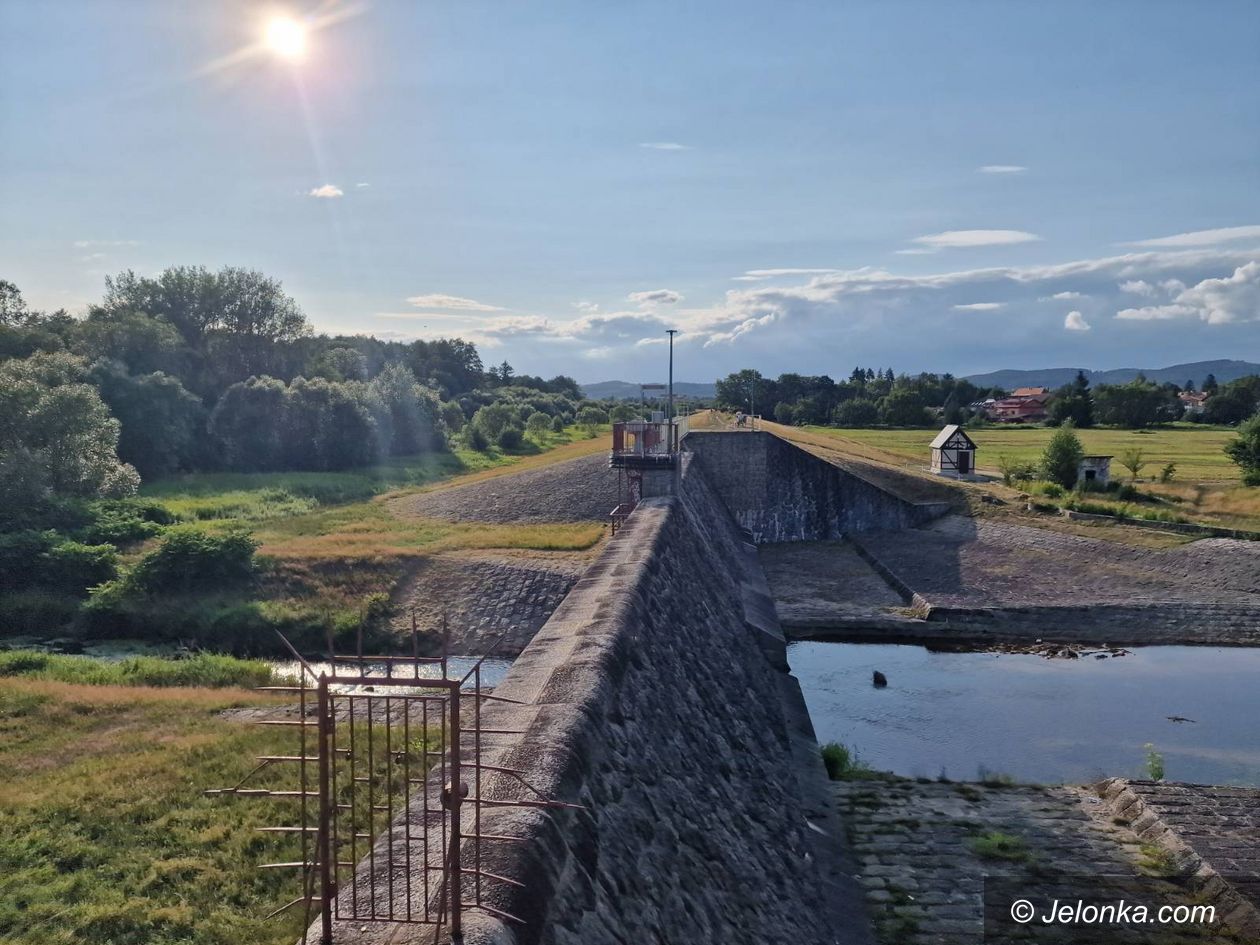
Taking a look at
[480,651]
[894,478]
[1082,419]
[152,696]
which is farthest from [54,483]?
[1082,419]

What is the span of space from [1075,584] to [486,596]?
18178 millimetres

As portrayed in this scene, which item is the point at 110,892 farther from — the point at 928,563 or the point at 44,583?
the point at 928,563

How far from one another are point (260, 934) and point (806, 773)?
9.31m

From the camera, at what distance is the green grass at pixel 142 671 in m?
16.9

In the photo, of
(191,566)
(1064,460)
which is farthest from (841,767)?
(1064,460)

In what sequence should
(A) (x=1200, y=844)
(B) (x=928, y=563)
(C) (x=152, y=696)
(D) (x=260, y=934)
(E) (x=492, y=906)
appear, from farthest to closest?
(B) (x=928, y=563), (C) (x=152, y=696), (A) (x=1200, y=844), (D) (x=260, y=934), (E) (x=492, y=906)

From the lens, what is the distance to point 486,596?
23.0 metres

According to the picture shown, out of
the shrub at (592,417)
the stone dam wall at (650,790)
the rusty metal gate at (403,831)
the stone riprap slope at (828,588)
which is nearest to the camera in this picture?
the rusty metal gate at (403,831)

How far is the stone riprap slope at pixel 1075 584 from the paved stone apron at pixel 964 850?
12.1 meters

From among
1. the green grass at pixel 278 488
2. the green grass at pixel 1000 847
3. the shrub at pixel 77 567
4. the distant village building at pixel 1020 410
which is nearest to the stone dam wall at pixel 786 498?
the green grass at pixel 278 488

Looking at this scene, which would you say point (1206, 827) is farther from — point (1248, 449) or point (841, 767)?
point (1248, 449)

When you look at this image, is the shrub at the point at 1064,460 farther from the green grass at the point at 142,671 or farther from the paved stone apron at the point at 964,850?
the green grass at the point at 142,671

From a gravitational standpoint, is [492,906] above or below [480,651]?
above

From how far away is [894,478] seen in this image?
133 ft
